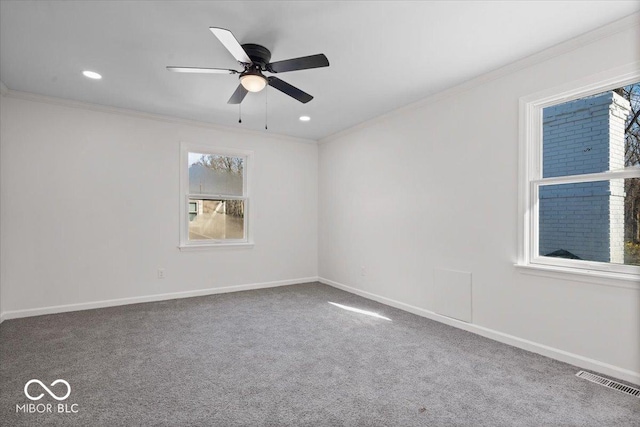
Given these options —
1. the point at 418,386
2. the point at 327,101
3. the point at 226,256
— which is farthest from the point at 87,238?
the point at 418,386

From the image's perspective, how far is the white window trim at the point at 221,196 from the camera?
468 centimetres

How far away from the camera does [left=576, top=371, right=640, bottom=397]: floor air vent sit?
2174mm

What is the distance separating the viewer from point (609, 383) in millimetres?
2281

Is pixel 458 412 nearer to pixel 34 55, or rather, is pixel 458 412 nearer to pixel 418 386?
pixel 418 386

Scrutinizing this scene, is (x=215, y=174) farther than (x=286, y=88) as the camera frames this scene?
Yes

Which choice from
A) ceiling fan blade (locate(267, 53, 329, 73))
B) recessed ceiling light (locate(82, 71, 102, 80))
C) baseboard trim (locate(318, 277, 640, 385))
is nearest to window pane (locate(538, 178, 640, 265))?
baseboard trim (locate(318, 277, 640, 385))

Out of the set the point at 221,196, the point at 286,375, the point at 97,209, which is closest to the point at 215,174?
the point at 221,196

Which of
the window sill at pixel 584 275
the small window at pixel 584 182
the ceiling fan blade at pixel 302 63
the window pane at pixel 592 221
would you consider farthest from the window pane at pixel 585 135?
the ceiling fan blade at pixel 302 63

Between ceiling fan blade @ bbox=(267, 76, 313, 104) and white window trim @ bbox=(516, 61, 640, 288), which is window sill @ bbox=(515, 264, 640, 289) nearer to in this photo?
white window trim @ bbox=(516, 61, 640, 288)

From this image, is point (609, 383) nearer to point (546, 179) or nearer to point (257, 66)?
point (546, 179)

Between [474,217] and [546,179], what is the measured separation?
27.9 inches

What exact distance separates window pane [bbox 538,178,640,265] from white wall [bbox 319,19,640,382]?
26 centimetres

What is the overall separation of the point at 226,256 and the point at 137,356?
2374 mm

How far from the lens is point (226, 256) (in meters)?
5.02
